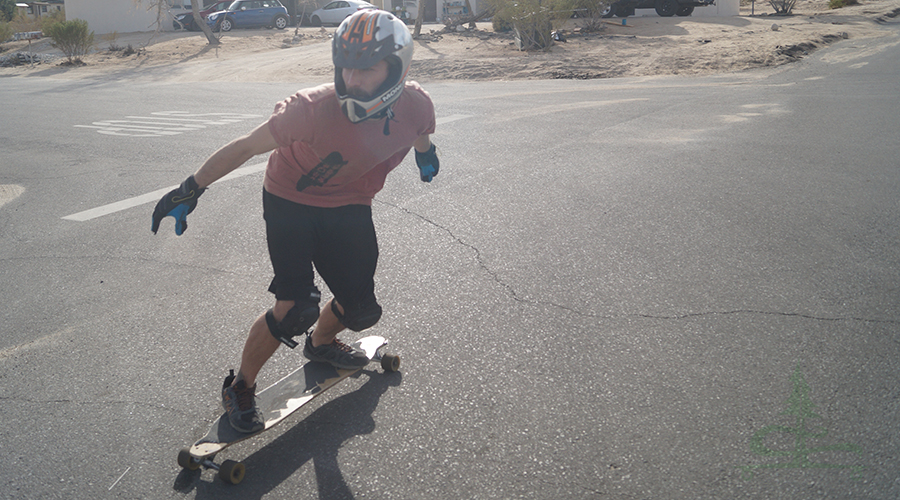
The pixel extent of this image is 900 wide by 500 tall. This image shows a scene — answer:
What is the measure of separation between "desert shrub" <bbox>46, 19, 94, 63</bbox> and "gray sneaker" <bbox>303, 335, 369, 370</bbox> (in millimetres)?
28432

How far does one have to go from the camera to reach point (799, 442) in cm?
276

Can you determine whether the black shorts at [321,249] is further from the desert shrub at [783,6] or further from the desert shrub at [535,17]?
the desert shrub at [783,6]

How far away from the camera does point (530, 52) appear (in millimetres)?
21609

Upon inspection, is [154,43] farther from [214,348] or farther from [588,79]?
[214,348]

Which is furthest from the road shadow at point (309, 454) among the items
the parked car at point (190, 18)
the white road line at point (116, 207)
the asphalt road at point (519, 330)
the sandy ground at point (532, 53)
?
the parked car at point (190, 18)

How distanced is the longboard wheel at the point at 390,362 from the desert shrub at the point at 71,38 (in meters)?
28.6

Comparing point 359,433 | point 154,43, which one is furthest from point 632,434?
point 154,43

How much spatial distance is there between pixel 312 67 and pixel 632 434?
66.8ft

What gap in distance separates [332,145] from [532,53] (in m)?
19.9

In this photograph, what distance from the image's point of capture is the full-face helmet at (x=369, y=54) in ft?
8.32

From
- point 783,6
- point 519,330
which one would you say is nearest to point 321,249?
point 519,330

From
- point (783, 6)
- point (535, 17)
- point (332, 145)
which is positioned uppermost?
point (783, 6)

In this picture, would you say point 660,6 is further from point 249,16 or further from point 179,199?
point 179,199

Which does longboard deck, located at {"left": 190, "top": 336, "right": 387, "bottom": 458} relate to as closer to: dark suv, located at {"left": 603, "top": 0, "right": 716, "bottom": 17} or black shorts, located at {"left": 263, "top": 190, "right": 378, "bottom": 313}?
black shorts, located at {"left": 263, "top": 190, "right": 378, "bottom": 313}
